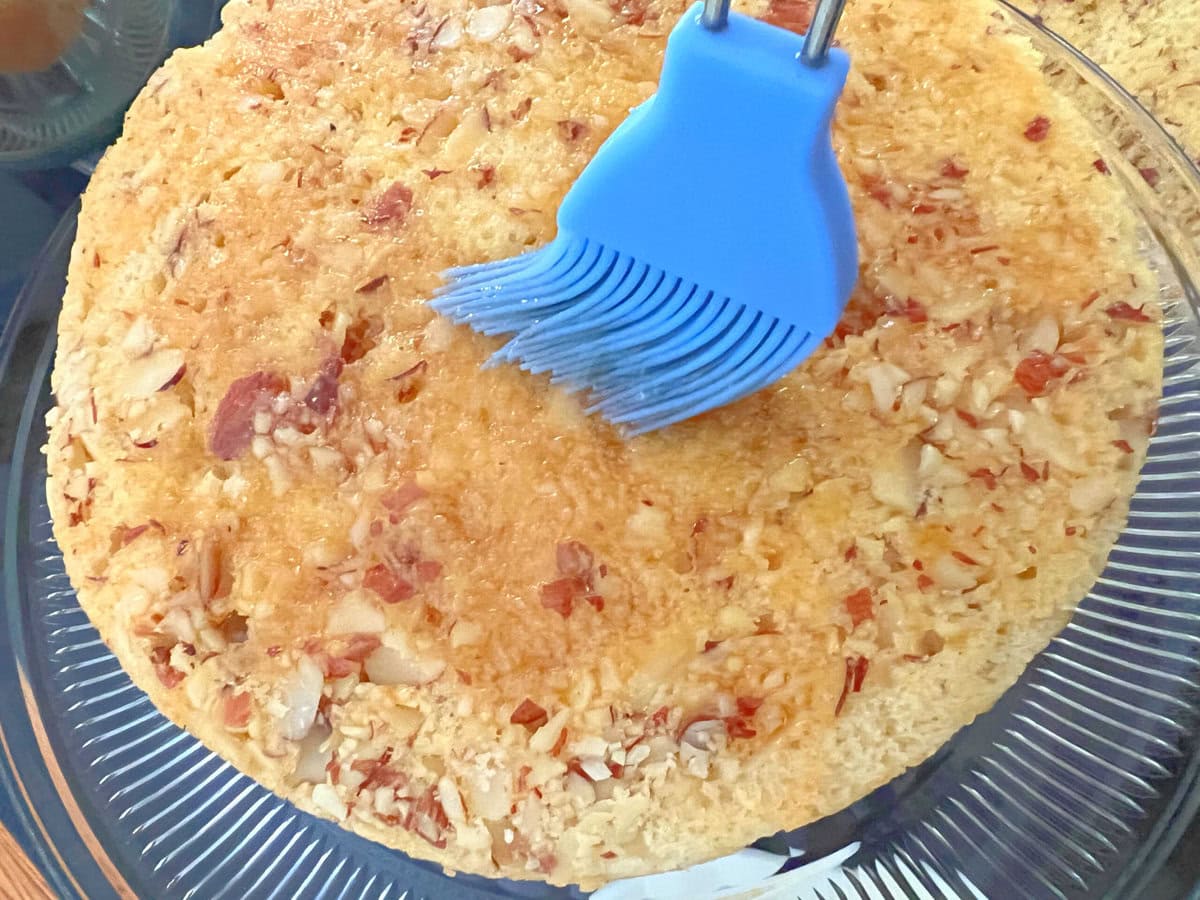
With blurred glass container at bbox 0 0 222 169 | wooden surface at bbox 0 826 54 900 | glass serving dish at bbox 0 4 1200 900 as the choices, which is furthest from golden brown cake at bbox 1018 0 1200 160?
wooden surface at bbox 0 826 54 900

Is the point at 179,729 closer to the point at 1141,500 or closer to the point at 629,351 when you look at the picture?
the point at 629,351

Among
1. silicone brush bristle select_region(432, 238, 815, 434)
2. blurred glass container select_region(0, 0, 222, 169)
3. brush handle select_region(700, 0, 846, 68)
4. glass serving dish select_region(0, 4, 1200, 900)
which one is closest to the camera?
brush handle select_region(700, 0, 846, 68)

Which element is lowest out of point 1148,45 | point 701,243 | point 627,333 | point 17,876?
point 17,876

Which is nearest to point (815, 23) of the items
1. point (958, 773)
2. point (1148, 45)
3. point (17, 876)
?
point (958, 773)

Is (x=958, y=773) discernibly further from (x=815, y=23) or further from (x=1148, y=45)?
(x=1148, y=45)

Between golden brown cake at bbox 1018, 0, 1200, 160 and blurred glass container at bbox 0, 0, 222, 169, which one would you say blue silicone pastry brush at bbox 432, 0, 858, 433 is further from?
blurred glass container at bbox 0, 0, 222, 169
